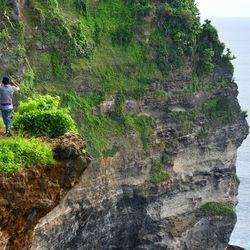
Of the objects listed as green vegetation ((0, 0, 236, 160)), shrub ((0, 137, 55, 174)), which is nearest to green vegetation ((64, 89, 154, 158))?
green vegetation ((0, 0, 236, 160))

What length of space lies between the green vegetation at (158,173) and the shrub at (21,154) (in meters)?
22.9

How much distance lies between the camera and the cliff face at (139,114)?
3141cm

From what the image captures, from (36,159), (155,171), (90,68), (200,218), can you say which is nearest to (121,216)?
(155,171)

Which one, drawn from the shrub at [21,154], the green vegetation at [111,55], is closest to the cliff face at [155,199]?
the green vegetation at [111,55]

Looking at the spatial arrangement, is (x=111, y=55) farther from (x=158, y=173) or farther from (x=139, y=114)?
(x=158, y=173)

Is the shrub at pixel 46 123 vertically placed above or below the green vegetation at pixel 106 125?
below

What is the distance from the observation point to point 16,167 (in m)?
11.3

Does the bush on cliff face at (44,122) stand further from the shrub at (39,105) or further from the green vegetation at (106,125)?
the green vegetation at (106,125)

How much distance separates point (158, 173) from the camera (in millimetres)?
34844

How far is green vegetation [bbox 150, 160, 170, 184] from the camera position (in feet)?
113

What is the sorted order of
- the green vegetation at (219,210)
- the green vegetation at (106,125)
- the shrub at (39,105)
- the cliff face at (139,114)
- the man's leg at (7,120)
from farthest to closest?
the green vegetation at (219,210) < the green vegetation at (106,125) < the cliff face at (139,114) < the shrub at (39,105) < the man's leg at (7,120)

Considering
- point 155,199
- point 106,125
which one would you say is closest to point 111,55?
point 106,125

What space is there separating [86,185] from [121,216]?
3748mm

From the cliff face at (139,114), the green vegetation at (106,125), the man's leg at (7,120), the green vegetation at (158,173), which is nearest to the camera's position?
the man's leg at (7,120)
